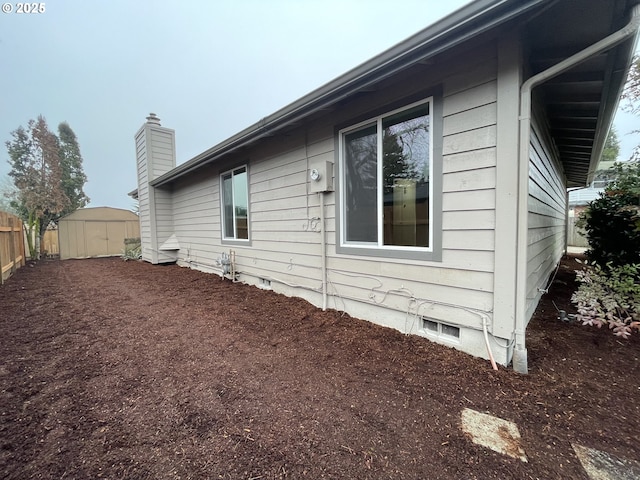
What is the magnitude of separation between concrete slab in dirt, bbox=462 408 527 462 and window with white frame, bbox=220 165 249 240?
470cm

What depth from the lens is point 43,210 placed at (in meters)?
12.0

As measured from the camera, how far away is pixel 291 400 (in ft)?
6.45

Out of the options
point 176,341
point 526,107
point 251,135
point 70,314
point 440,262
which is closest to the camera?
point 526,107

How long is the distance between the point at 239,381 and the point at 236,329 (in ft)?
3.95

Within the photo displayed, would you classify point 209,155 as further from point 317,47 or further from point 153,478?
point 317,47

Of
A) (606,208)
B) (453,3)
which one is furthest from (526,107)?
(453,3)

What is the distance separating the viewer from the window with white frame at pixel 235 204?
5570 millimetres

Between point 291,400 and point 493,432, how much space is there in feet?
4.21

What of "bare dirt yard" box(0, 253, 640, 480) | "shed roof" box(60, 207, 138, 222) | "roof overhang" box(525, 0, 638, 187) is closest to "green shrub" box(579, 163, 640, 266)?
"roof overhang" box(525, 0, 638, 187)

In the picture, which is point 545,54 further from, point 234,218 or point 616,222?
point 234,218

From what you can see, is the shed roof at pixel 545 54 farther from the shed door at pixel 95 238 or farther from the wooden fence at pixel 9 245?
the shed door at pixel 95 238

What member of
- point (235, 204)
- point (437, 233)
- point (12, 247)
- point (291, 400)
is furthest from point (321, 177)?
point (12, 247)

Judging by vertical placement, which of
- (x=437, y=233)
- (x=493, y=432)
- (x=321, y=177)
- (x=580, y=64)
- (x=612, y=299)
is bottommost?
(x=493, y=432)

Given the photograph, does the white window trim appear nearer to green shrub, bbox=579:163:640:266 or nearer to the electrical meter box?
the electrical meter box
